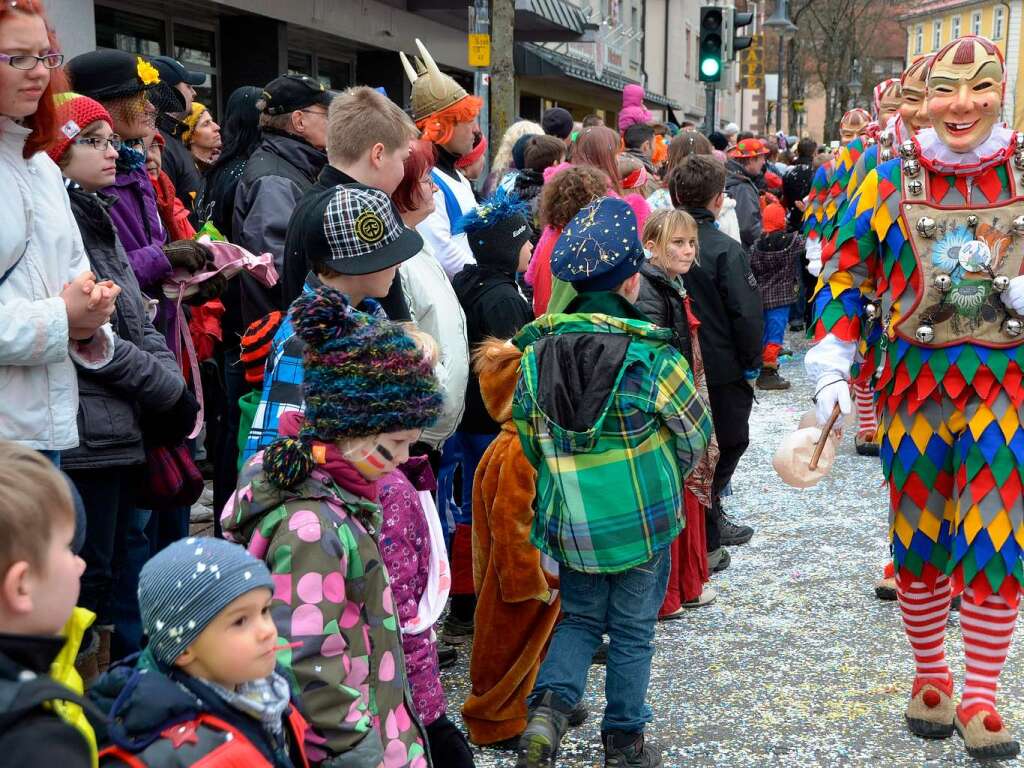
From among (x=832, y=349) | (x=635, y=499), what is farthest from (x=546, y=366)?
(x=832, y=349)

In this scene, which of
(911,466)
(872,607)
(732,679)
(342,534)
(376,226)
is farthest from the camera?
(872,607)

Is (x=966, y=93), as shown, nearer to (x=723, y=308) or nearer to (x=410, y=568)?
(x=723, y=308)

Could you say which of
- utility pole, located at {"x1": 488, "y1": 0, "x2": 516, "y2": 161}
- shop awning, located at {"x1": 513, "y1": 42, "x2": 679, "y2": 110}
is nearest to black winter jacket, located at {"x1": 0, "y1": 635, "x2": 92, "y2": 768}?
utility pole, located at {"x1": 488, "y1": 0, "x2": 516, "y2": 161}

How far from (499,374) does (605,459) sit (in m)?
0.52

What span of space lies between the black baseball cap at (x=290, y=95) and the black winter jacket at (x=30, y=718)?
339 centimetres

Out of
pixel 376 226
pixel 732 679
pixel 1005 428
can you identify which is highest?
pixel 376 226

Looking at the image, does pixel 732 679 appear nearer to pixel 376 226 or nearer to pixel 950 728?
pixel 950 728

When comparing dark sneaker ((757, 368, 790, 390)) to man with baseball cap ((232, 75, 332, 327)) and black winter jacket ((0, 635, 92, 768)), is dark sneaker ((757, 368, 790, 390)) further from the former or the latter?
black winter jacket ((0, 635, 92, 768))

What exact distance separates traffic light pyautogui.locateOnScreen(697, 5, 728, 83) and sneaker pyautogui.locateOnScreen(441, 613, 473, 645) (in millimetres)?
10071

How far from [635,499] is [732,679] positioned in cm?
130

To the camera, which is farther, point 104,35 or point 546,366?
point 104,35

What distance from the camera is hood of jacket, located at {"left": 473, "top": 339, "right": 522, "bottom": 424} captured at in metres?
3.60

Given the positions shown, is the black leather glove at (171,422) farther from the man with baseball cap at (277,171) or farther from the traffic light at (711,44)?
the traffic light at (711,44)

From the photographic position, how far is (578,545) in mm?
3344
